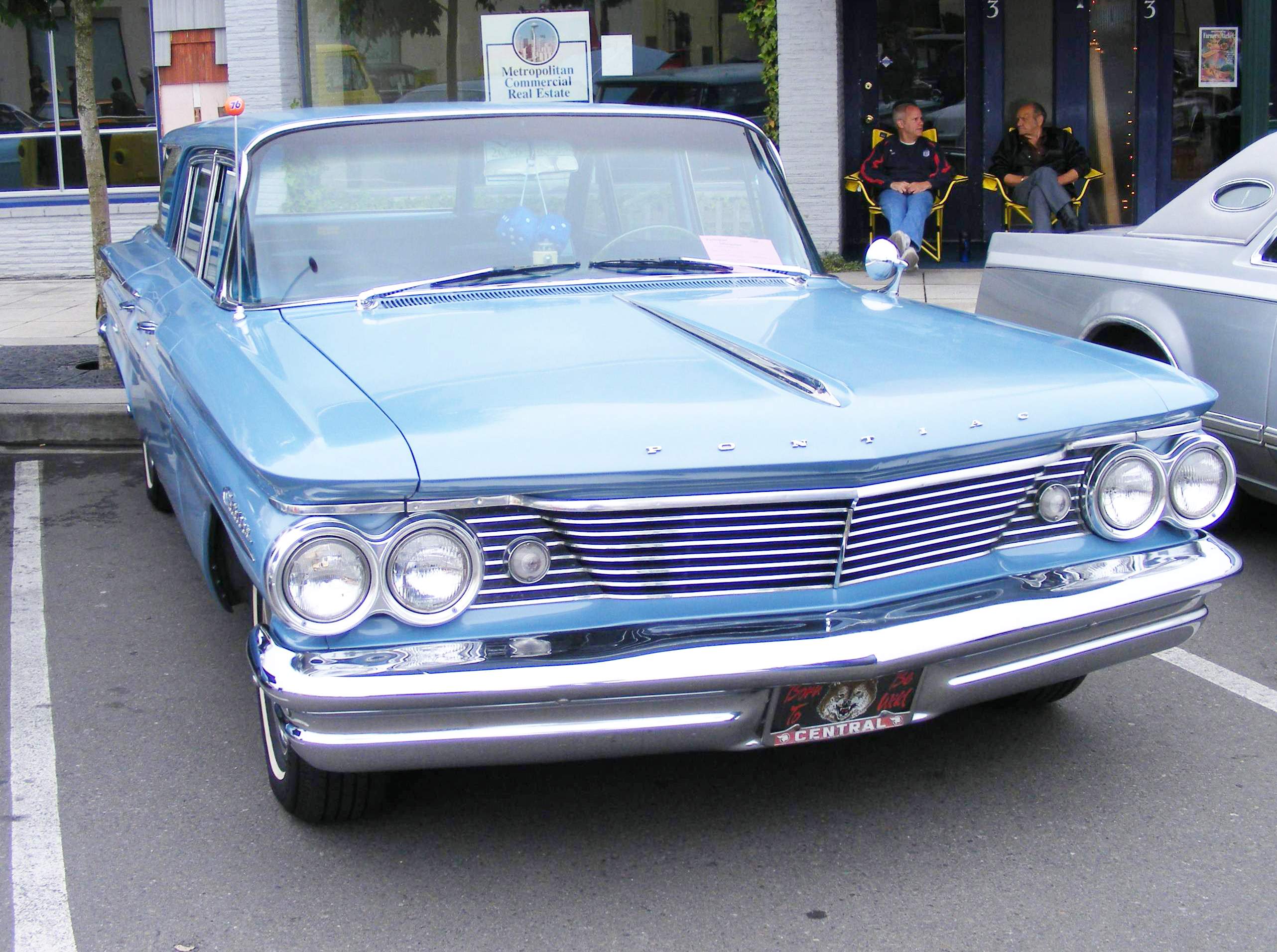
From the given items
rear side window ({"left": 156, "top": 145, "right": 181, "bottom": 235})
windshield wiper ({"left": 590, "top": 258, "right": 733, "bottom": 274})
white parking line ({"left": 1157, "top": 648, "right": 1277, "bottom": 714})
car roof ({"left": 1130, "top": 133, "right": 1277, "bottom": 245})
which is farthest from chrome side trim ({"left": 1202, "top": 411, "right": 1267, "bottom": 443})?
rear side window ({"left": 156, "top": 145, "right": 181, "bottom": 235})

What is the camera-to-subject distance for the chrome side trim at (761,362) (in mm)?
2988

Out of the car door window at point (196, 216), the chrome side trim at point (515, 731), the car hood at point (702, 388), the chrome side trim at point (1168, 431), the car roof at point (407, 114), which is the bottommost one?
the chrome side trim at point (515, 731)

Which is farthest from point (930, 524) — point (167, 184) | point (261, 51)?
point (261, 51)

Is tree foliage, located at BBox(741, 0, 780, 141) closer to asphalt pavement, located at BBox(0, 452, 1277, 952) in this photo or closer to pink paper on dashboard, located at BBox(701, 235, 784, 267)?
pink paper on dashboard, located at BBox(701, 235, 784, 267)

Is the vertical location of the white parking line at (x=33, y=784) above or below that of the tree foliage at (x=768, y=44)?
below

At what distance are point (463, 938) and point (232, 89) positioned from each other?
39.0ft

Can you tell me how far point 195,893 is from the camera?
3.05m

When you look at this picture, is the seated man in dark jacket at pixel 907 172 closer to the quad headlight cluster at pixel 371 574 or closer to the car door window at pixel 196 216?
the car door window at pixel 196 216

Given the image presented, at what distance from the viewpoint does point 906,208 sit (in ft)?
38.9

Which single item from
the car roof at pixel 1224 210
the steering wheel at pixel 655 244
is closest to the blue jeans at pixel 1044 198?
the car roof at pixel 1224 210

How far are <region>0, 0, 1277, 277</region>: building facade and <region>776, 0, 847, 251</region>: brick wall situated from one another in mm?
16

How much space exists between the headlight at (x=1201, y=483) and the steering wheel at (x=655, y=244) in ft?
5.12

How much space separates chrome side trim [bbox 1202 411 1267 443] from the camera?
15.8 feet

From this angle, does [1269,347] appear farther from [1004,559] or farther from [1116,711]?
[1004,559]
